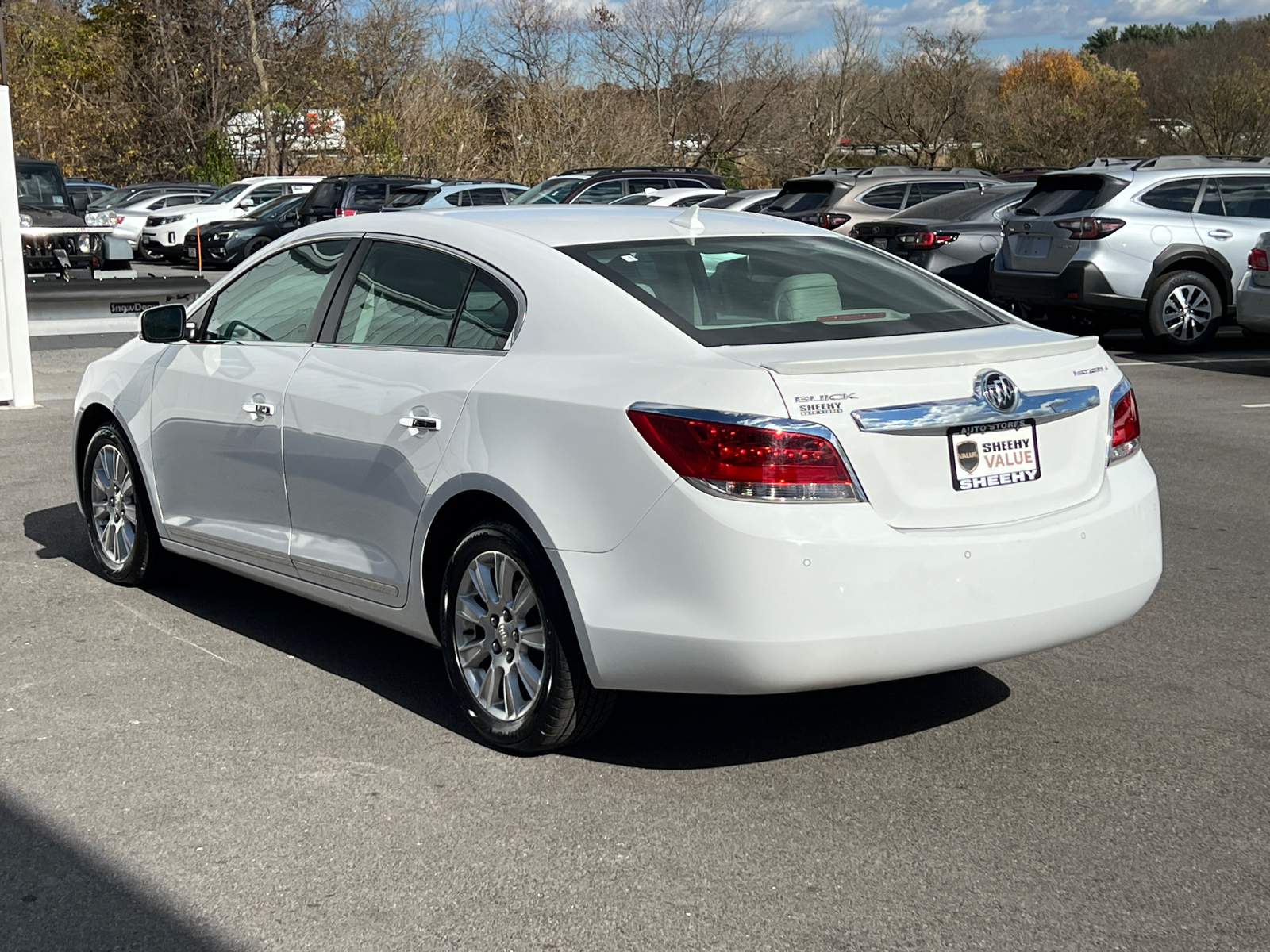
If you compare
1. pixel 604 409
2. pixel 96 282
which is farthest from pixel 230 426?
pixel 96 282

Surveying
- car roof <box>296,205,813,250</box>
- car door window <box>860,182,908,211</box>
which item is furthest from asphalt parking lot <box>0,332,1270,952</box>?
car door window <box>860,182,908,211</box>

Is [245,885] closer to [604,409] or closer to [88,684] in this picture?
[604,409]

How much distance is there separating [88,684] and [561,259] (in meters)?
2.18

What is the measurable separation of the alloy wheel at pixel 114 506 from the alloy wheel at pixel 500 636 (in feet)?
7.62

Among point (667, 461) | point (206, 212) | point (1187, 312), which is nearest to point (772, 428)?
point (667, 461)

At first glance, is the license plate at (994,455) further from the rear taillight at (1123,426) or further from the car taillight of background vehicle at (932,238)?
the car taillight of background vehicle at (932,238)

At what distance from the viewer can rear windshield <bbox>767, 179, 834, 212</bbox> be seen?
67.3ft

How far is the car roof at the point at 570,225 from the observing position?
4.82 metres

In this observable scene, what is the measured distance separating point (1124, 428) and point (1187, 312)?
11415 millimetres

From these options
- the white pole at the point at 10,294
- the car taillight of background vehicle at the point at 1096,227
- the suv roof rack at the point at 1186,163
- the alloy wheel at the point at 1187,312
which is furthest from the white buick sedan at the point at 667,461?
the suv roof rack at the point at 1186,163

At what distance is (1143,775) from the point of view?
423 centimetres

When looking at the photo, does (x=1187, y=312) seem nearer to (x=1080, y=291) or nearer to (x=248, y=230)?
(x=1080, y=291)

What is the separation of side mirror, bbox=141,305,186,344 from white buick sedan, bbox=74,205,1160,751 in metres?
0.56

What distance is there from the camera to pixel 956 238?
17.4m
